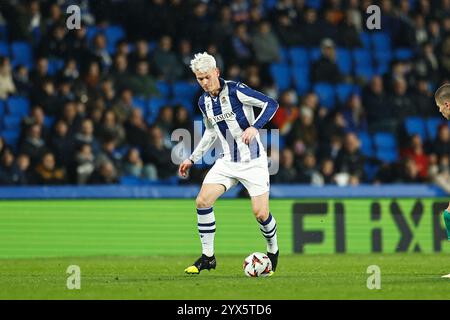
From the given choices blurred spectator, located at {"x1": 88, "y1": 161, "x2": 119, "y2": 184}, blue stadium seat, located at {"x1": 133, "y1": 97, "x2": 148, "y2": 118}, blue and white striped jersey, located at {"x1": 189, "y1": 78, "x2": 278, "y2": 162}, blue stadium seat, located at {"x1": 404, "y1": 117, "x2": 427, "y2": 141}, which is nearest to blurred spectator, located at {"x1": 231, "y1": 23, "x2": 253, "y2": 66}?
blue stadium seat, located at {"x1": 133, "y1": 97, "x2": 148, "y2": 118}

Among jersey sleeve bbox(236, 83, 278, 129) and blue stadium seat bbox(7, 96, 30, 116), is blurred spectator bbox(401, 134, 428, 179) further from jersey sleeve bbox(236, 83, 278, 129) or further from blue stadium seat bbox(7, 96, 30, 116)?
jersey sleeve bbox(236, 83, 278, 129)

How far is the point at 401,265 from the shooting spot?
519 inches

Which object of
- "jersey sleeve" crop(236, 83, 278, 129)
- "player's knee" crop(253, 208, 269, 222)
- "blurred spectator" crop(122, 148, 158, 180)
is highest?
"jersey sleeve" crop(236, 83, 278, 129)

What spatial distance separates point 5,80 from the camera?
18.0 metres

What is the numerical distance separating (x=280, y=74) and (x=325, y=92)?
996 millimetres

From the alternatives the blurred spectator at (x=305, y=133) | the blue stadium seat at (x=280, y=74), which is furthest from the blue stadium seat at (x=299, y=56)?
the blurred spectator at (x=305, y=133)

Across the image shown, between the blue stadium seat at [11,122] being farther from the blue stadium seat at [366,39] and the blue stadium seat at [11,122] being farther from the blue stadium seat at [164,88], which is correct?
the blue stadium seat at [366,39]

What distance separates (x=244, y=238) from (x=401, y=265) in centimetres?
380

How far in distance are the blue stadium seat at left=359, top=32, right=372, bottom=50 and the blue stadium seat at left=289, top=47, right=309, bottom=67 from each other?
1.34 meters

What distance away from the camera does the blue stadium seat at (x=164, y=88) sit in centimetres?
1942

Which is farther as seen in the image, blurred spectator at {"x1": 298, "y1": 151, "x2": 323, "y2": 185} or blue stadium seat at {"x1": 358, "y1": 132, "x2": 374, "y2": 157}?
blue stadium seat at {"x1": 358, "y1": 132, "x2": 374, "y2": 157}

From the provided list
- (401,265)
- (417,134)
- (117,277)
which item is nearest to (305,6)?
(417,134)

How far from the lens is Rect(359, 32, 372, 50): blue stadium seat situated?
21.5m

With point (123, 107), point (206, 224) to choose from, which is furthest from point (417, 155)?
point (206, 224)
